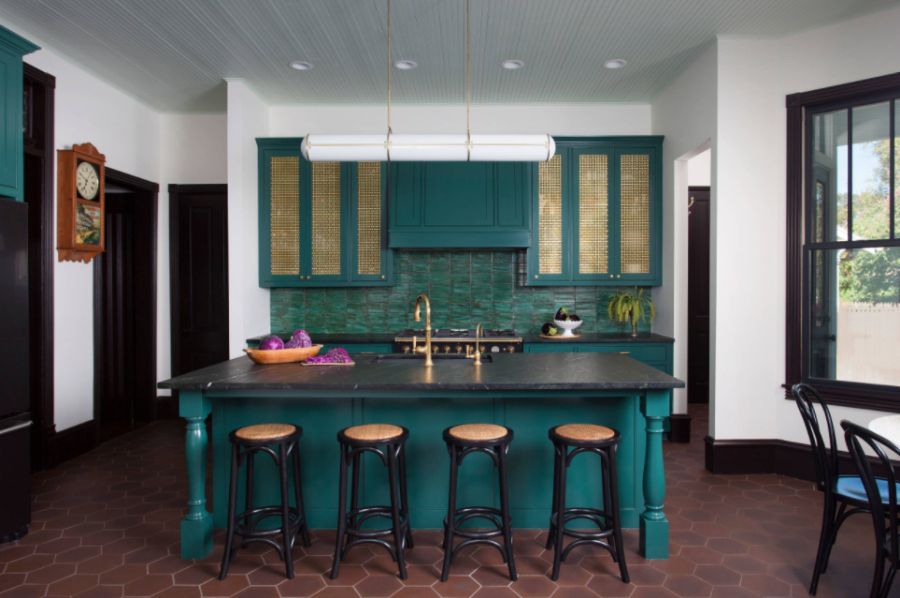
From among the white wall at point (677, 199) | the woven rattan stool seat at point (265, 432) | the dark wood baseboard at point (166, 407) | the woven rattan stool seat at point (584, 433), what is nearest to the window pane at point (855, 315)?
the white wall at point (677, 199)

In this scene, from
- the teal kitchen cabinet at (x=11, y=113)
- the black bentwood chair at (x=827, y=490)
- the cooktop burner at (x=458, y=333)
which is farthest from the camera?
the cooktop burner at (x=458, y=333)

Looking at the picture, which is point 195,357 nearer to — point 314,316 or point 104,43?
point 314,316

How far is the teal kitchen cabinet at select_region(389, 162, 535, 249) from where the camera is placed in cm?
535

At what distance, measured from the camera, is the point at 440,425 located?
10.5ft

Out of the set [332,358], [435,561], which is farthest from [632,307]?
[435,561]

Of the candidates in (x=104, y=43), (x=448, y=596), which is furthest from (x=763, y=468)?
(x=104, y=43)

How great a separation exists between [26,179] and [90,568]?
10.4ft

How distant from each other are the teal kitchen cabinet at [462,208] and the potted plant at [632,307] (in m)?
1.06

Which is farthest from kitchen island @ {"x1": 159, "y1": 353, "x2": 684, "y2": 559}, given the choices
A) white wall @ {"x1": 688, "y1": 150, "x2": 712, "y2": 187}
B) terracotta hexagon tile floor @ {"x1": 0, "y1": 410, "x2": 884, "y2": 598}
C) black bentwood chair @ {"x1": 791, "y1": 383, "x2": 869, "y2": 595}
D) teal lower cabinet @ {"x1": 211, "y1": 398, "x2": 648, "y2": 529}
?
white wall @ {"x1": 688, "y1": 150, "x2": 712, "y2": 187}

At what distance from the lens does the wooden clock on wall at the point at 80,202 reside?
14.9 ft

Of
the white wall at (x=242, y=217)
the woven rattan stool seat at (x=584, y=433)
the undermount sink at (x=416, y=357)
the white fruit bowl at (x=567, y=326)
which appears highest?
the white wall at (x=242, y=217)

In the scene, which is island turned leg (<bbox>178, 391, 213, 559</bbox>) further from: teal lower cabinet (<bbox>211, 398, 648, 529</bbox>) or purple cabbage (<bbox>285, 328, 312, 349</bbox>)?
purple cabbage (<bbox>285, 328, 312, 349</bbox>)

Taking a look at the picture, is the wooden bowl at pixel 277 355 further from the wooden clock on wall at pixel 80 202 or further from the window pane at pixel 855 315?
the window pane at pixel 855 315

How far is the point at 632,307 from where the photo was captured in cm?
535
